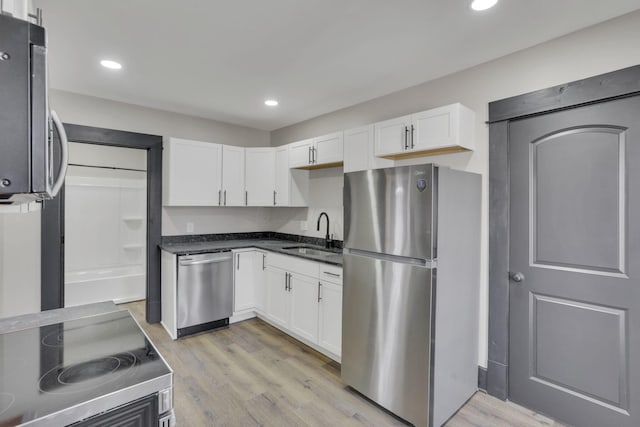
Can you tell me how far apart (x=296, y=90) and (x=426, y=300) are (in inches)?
89.2

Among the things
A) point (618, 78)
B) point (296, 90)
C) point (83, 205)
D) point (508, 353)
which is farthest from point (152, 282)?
point (618, 78)

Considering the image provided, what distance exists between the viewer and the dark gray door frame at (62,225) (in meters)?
3.19

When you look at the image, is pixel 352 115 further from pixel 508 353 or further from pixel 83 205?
pixel 83 205

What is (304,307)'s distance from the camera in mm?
3197

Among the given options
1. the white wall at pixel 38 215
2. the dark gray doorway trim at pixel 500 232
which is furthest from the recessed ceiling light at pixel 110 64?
the dark gray doorway trim at pixel 500 232

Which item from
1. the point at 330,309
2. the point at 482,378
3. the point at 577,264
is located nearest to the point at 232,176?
the point at 330,309

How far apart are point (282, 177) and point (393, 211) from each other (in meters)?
2.22

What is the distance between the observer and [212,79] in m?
2.91

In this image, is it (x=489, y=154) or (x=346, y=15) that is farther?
(x=489, y=154)

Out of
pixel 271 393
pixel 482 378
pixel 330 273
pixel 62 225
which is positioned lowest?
pixel 271 393

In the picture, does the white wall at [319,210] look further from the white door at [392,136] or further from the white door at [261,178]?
the white door at [392,136]

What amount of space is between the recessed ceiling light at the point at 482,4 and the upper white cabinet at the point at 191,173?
3.00 m

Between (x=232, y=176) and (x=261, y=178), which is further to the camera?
(x=261, y=178)

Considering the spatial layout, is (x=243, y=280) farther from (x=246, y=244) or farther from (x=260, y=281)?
(x=246, y=244)
